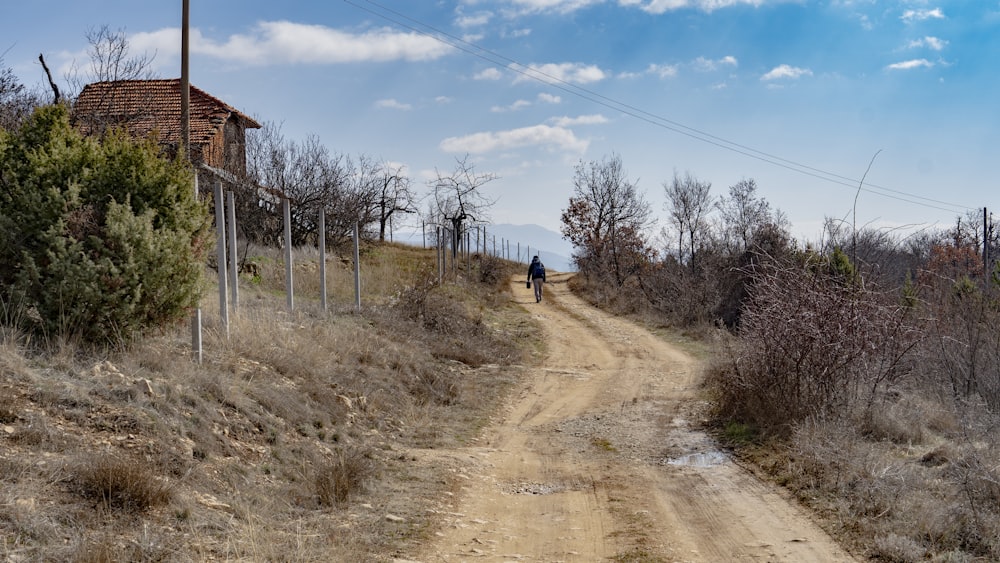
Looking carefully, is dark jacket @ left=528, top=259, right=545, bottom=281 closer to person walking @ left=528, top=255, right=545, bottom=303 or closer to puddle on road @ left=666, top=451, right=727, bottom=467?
person walking @ left=528, top=255, right=545, bottom=303

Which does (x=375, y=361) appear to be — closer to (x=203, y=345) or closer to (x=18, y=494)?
(x=203, y=345)

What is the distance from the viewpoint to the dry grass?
4.73 meters

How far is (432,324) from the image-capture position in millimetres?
16828

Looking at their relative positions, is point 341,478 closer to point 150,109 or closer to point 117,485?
point 117,485

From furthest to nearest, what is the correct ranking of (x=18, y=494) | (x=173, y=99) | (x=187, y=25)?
(x=173, y=99), (x=187, y=25), (x=18, y=494)

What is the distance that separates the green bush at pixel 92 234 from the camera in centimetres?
725

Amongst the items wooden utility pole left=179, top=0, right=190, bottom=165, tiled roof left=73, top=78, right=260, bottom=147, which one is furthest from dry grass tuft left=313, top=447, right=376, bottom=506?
tiled roof left=73, top=78, right=260, bottom=147

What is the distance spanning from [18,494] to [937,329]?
45.0 feet

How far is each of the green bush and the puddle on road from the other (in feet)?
18.8

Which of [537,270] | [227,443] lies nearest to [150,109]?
[537,270]

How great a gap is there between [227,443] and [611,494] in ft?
11.9

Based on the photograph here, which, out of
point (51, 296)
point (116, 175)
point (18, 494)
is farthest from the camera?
point (116, 175)

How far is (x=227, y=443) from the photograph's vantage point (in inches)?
269

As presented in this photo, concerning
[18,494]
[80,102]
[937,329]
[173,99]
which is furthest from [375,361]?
[173,99]
